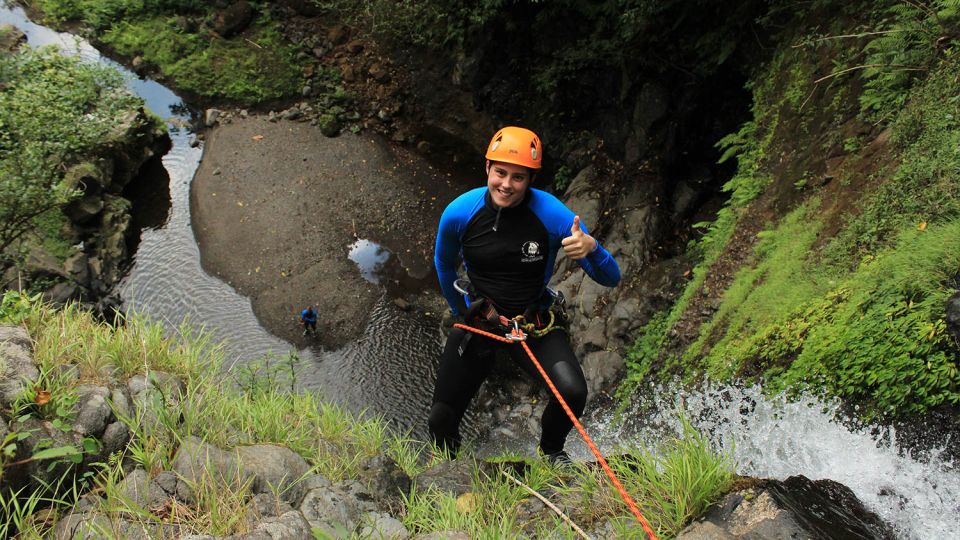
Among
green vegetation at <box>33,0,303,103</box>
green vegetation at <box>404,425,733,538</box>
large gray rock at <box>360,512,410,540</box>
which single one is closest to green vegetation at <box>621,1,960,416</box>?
green vegetation at <box>404,425,733,538</box>

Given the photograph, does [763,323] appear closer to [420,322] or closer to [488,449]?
[488,449]

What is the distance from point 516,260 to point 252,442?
95.7 inches

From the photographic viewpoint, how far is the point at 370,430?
16.2ft

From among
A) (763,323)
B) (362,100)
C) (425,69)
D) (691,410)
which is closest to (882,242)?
(763,323)

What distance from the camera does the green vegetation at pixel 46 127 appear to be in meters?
8.78

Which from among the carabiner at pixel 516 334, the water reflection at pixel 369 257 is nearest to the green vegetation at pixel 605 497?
the carabiner at pixel 516 334

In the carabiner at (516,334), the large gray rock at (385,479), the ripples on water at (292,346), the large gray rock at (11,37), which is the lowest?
the ripples on water at (292,346)

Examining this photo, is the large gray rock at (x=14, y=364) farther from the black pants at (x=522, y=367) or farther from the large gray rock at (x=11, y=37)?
the large gray rock at (x=11, y=37)

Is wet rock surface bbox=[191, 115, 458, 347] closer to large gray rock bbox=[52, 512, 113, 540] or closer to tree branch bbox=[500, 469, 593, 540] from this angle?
tree branch bbox=[500, 469, 593, 540]

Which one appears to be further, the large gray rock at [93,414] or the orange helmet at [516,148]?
the orange helmet at [516,148]

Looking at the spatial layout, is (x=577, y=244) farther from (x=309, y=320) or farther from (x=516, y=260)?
(x=309, y=320)

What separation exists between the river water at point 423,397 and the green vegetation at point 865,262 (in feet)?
0.96

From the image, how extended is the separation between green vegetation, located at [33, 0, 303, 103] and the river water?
79 cm

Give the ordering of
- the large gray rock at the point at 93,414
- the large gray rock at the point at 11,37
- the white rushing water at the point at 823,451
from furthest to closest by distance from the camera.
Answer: the large gray rock at the point at 11,37
the white rushing water at the point at 823,451
the large gray rock at the point at 93,414
